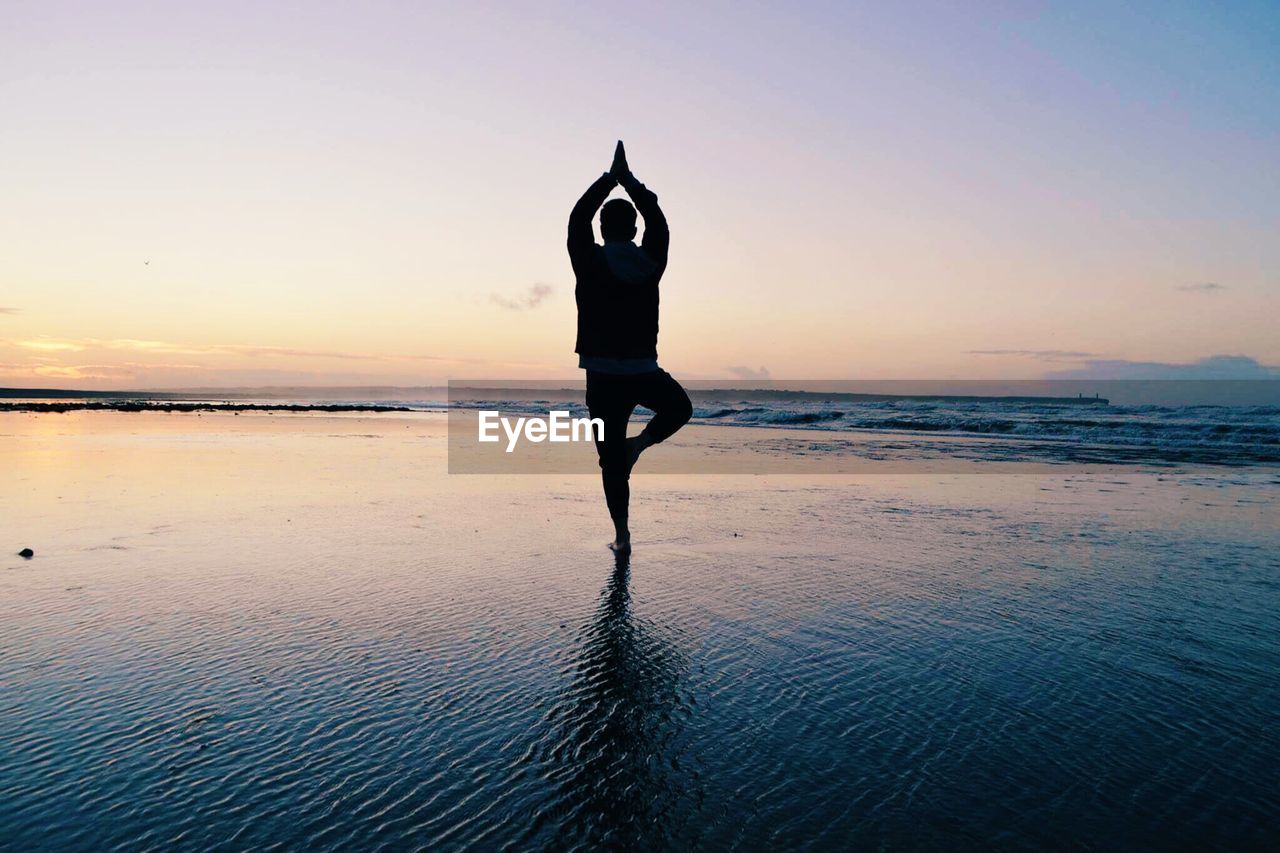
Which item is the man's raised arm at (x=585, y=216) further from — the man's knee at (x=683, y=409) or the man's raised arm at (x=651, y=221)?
the man's knee at (x=683, y=409)

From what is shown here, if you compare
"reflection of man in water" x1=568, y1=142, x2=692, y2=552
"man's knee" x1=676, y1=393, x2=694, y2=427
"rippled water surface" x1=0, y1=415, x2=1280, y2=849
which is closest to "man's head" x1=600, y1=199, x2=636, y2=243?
"reflection of man in water" x1=568, y1=142, x2=692, y2=552

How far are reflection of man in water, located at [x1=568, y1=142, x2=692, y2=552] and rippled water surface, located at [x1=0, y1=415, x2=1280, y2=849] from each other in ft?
3.39

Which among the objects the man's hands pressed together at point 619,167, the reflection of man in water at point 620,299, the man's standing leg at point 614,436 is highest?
the man's hands pressed together at point 619,167

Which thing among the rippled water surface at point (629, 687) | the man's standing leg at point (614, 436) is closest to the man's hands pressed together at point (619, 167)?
the man's standing leg at point (614, 436)

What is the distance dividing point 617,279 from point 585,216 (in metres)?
0.40

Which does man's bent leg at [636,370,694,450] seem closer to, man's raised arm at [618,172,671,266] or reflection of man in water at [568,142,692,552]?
reflection of man in water at [568,142,692,552]

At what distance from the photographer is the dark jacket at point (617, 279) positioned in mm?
4477

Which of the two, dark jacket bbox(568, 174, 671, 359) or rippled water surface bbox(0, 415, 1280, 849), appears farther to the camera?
dark jacket bbox(568, 174, 671, 359)

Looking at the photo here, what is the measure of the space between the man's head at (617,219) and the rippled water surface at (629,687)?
194 centimetres

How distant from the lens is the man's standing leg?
15.4 feet

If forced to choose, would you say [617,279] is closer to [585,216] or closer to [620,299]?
[620,299]

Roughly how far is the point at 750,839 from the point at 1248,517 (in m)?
7.11

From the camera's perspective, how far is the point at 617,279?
4496 millimetres

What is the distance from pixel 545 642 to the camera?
308 centimetres
